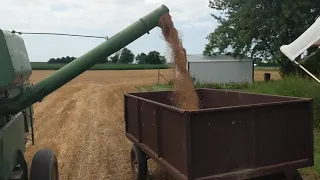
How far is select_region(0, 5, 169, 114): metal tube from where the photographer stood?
175 inches

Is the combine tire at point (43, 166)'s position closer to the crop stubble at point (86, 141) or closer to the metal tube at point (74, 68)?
the metal tube at point (74, 68)

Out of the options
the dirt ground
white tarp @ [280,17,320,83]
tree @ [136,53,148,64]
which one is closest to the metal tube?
the dirt ground

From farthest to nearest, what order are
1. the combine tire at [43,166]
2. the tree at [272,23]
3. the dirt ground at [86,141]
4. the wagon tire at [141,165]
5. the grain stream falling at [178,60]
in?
the tree at [272,23]
the dirt ground at [86,141]
the wagon tire at [141,165]
the grain stream falling at [178,60]
the combine tire at [43,166]

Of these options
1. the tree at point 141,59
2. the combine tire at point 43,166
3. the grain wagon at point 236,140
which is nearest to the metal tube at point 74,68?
the combine tire at point 43,166

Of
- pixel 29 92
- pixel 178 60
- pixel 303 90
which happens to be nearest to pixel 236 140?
pixel 178 60

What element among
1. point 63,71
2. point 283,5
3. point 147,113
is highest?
point 283,5

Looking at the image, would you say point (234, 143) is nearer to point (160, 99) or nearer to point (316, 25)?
point (160, 99)

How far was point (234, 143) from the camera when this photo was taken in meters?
4.24

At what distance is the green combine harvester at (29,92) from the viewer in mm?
3982

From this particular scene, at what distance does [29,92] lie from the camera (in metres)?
4.52

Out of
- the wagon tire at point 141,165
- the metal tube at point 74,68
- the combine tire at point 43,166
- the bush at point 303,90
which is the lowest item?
the wagon tire at point 141,165

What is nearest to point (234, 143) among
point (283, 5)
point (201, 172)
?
point (201, 172)

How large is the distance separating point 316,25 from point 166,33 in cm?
613

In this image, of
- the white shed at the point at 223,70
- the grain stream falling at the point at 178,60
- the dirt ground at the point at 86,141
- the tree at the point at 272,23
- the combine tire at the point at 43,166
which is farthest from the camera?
the white shed at the point at 223,70
